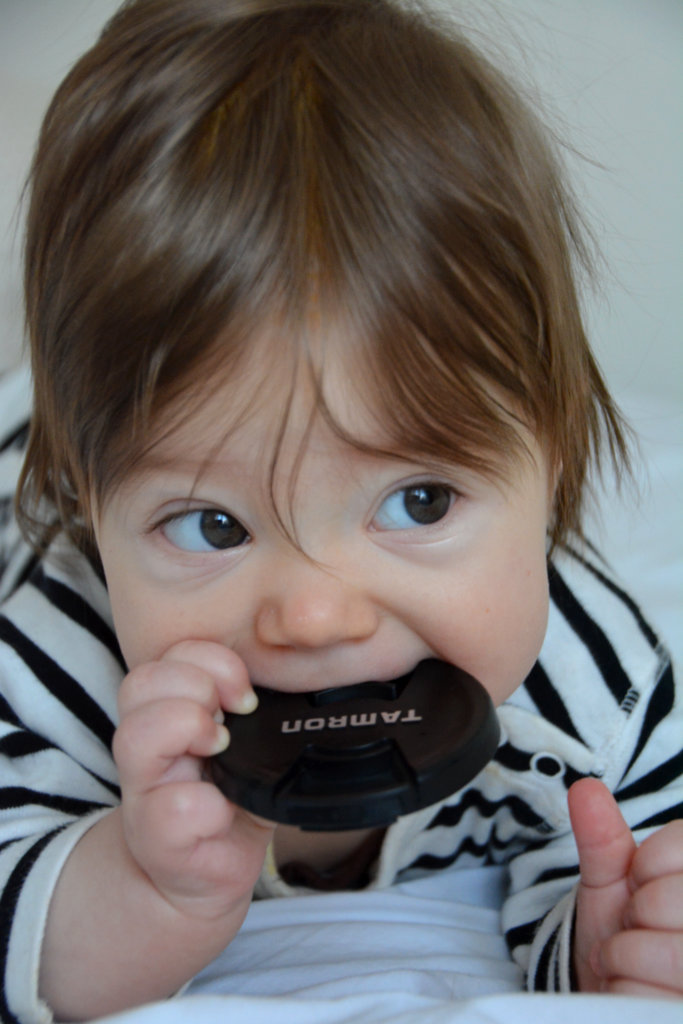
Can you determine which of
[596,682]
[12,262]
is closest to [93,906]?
[596,682]

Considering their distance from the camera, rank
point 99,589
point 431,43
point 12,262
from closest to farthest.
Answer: point 431,43, point 99,589, point 12,262

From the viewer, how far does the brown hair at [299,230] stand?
728 mm

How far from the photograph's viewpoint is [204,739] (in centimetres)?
74

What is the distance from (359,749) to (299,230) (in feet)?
1.13

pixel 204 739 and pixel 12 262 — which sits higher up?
pixel 12 262

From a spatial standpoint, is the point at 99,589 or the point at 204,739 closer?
the point at 204,739

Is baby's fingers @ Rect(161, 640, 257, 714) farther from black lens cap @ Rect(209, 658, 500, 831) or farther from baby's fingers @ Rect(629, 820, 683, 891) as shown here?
baby's fingers @ Rect(629, 820, 683, 891)

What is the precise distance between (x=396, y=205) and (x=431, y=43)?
198mm

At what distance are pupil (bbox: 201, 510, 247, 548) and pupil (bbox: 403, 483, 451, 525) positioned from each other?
122mm

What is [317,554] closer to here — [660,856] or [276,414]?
[276,414]

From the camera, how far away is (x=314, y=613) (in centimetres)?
73

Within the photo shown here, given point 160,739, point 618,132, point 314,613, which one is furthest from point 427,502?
point 618,132

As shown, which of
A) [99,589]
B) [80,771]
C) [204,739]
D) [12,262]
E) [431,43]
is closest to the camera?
[204,739]

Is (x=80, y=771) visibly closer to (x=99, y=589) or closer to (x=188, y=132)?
(x=99, y=589)
